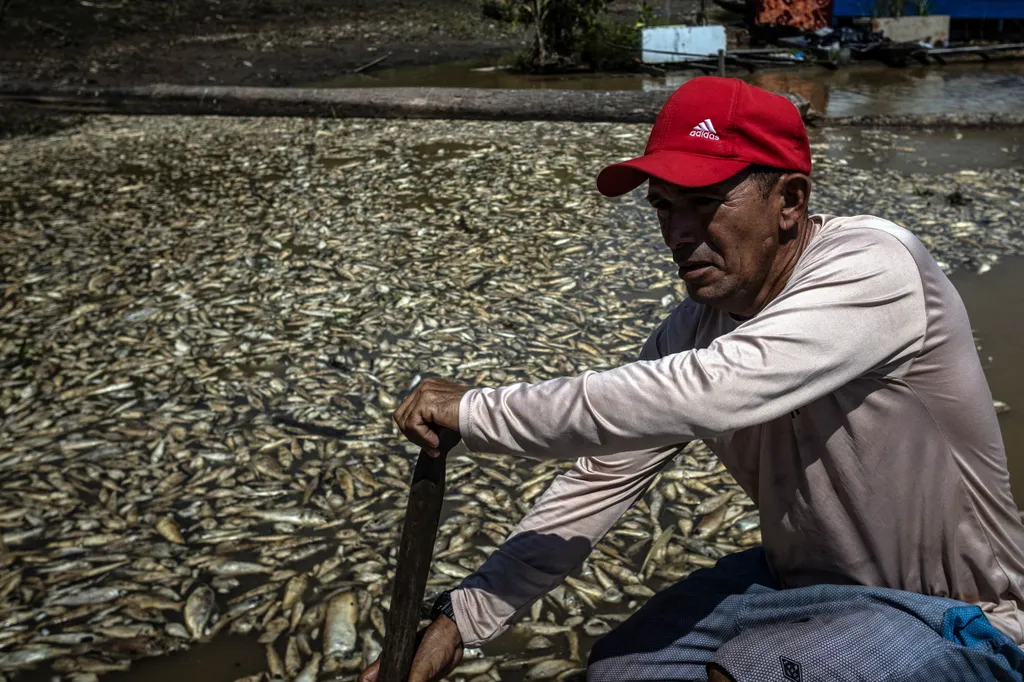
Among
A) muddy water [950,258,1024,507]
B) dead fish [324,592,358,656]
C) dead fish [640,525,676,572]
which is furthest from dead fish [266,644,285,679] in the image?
muddy water [950,258,1024,507]

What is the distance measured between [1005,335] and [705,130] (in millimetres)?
3660

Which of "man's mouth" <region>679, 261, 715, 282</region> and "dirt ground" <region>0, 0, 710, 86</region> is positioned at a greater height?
"dirt ground" <region>0, 0, 710, 86</region>

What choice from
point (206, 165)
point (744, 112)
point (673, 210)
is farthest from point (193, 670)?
point (206, 165)

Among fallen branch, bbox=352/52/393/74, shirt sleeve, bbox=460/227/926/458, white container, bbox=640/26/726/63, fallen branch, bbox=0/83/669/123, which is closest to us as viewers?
shirt sleeve, bbox=460/227/926/458

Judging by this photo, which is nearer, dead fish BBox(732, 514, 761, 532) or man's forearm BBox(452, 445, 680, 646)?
man's forearm BBox(452, 445, 680, 646)

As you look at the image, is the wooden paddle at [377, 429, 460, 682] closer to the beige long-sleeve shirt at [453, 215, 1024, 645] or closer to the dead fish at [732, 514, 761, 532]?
the beige long-sleeve shirt at [453, 215, 1024, 645]

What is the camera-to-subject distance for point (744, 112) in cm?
175

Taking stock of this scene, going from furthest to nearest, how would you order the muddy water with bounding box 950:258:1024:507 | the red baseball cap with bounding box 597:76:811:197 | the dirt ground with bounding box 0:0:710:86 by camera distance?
the dirt ground with bounding box 0:0:710:86
the muddy water with bounding box 950:258:1024:507
the red baseball cap with bounding box 597:76:811:197

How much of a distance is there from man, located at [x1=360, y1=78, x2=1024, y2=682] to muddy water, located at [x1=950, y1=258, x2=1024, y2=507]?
194 cm

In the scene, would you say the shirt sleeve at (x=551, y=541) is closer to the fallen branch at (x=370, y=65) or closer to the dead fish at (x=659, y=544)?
the dead fish at (x=659, y=544)

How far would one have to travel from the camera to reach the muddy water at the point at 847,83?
11.4 m

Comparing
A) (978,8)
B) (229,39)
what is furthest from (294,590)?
(978,8)

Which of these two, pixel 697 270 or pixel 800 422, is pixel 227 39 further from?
pixel 800 422

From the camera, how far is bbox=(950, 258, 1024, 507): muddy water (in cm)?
388
